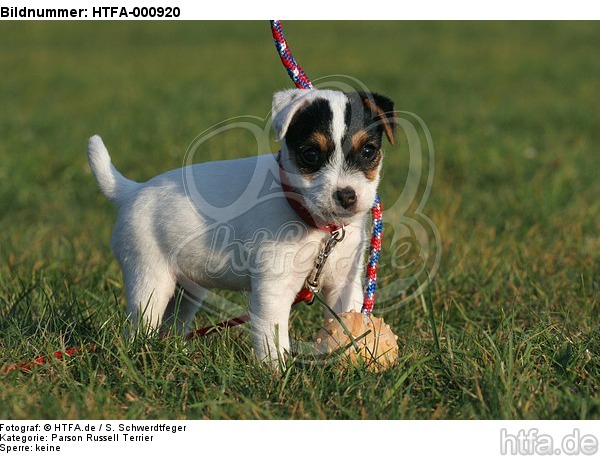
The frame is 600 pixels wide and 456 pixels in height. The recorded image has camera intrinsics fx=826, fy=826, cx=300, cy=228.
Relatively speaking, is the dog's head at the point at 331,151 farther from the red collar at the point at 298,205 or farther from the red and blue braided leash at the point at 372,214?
Answer: the red and blue braided leash at the point at 372,214

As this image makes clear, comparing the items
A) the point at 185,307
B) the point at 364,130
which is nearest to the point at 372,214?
the point at 364,130

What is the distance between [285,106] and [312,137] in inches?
10.6

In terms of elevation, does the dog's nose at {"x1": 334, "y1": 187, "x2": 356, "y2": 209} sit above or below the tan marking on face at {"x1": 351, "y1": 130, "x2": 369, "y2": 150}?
below

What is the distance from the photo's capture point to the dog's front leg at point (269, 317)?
4012 millimetres

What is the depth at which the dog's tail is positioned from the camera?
15.3 feet

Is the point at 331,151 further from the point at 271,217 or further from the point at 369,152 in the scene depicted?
the point at 271,217

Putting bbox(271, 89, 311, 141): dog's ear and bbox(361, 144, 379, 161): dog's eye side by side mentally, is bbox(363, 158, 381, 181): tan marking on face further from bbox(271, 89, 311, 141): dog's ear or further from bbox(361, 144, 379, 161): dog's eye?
bbox(271, 89, 311, 141): dog's ear

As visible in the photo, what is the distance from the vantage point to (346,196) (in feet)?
12.4

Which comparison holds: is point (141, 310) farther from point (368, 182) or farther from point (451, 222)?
point (451, 222)

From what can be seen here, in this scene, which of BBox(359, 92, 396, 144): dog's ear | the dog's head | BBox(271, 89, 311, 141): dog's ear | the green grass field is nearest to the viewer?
the green grass field

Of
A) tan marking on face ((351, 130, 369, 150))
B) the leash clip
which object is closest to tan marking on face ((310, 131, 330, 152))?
tan marking on face ((351, 130, 369, 150))

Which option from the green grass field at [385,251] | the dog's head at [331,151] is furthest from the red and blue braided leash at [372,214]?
the dog's head at [331,151]

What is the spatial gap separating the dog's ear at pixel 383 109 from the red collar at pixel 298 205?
54cm

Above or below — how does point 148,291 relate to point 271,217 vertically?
below
